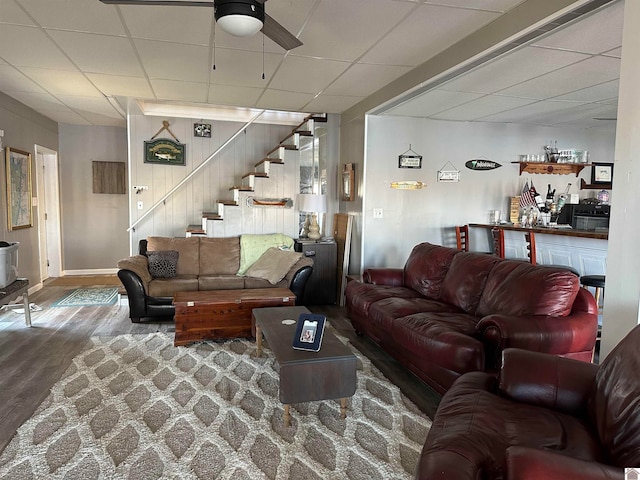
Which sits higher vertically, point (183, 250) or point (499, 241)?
point (499, 241)

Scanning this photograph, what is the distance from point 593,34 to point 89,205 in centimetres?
748

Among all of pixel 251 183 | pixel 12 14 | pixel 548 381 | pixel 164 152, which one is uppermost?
pixel 12 14

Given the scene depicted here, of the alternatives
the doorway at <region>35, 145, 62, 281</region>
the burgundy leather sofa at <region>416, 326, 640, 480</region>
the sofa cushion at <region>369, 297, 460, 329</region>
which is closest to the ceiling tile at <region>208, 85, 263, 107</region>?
the sofa cushion at <region>369, 297, 460, 329</region>

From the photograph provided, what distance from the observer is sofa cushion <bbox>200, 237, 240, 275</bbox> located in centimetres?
536

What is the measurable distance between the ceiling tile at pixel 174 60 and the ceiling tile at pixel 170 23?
0.15 m

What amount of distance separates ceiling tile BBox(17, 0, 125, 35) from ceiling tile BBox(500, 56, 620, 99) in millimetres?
3453

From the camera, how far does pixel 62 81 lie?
4.61 meters

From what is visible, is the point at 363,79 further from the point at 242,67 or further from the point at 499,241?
the point at 499,241

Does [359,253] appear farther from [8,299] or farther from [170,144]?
[8,299]

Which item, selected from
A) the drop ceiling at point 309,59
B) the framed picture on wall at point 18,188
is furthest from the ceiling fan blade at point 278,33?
the framed picture on wall at point 18,188

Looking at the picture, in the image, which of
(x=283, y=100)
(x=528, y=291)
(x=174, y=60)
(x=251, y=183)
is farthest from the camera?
(x=251, y=183)

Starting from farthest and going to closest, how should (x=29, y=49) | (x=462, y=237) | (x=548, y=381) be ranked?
(x=462, y=237) → (x=29, y=49) → (x=548, y=381)

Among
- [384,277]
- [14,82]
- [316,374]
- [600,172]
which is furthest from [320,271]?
[600,172]

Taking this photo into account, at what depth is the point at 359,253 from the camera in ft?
17.9
